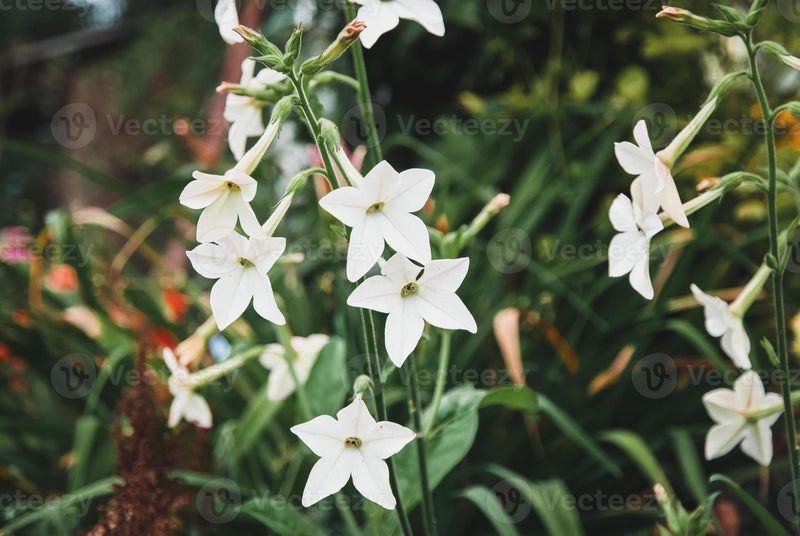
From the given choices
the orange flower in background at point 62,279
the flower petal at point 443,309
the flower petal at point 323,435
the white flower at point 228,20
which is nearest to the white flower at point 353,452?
the flower petal at point 323,435

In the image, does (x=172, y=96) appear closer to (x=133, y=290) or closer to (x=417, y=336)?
(x=133, y=290)

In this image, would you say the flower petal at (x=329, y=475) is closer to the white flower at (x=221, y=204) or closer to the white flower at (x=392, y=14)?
the white flower at (x=221, y=204)

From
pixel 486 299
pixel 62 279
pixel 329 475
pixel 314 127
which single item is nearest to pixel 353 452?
pixel 329 475

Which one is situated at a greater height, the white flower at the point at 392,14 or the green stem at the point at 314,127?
the white flower at the point at 392,14

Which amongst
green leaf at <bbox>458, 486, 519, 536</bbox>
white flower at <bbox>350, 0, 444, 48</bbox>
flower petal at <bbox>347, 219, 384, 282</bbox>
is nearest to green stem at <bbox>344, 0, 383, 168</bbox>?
white flower at <bbox>350, 0, 444, 48</bbox>

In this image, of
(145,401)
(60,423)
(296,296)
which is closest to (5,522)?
(60,423)

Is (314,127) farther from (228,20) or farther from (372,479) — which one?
(372,479)

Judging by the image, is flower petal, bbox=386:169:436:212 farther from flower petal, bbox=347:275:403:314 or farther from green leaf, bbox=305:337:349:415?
green leaf, bbox=305:337:349:415
